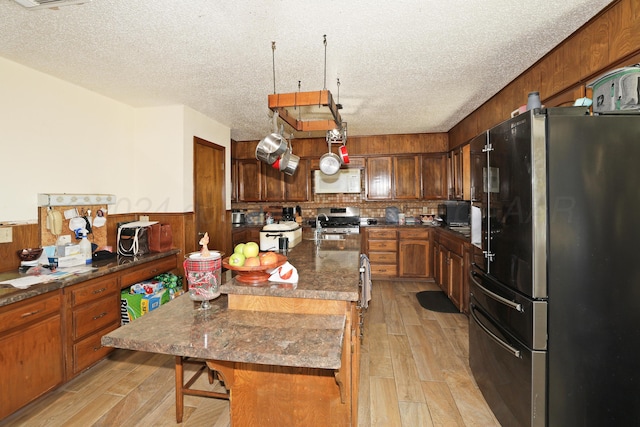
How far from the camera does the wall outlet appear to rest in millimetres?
2211

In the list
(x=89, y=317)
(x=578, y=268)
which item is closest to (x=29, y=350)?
(x=89, y=317)

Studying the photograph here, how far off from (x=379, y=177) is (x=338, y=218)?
1003mm

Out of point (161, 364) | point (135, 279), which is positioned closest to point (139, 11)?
point (135, 279)

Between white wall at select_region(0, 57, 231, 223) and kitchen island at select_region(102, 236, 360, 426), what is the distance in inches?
77.9

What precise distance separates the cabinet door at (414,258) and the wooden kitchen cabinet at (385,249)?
10cm

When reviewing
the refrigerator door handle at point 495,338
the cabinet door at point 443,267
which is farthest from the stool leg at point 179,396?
the cabinet door at point 443,267

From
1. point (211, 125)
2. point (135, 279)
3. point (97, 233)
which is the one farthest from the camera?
point (211, 125)

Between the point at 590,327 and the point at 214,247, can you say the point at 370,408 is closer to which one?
the point at 590,327

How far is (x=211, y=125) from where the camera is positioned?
3.95 metres

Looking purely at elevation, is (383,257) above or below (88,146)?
below

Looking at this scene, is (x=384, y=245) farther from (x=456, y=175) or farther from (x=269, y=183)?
(x=269, y=183)

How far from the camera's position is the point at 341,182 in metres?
5.05

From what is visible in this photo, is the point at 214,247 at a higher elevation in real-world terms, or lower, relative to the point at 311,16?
lower

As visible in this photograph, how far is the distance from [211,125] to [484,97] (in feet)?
10.9
